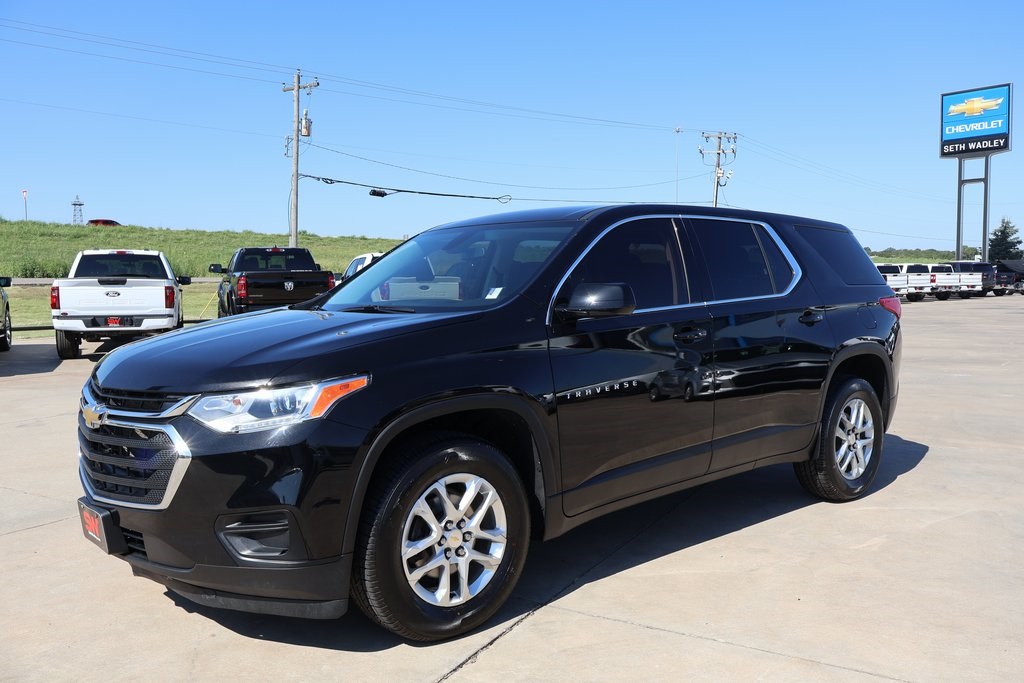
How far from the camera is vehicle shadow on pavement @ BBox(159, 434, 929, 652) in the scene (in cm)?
373

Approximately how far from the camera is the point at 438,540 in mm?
3518

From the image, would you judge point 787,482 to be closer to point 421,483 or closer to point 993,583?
point 993,583

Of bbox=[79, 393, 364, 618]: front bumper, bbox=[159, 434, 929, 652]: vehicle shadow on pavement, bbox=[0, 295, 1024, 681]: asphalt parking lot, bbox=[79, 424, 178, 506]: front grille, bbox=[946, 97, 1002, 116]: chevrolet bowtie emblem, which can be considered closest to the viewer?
bbox=[79, 393, 364, 618]: front bumper

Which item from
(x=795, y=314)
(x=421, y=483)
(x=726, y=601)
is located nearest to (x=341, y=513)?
(x=421, y=483)

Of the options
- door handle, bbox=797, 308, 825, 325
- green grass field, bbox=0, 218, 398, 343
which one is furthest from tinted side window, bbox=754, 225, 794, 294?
green grass field, bbox=0, 218, 398, 343

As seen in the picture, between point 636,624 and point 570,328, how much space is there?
1.29 metres

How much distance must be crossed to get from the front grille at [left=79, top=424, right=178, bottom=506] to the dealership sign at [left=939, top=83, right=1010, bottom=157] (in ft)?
242

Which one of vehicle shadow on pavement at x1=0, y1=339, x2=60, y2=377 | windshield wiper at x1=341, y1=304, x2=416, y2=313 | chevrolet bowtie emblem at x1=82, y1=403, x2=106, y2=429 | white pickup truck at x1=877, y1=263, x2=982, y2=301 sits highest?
white pickup truck at x1=877, y1=263, x2=982, y2=301

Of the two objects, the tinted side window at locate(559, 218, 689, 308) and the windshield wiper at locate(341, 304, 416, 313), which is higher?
the tinted side window at locate(559, 218, 689, 308)

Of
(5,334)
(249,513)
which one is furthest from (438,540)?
(5,334)

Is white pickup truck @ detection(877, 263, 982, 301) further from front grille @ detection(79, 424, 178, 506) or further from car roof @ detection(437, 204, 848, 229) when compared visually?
front grille @ detection(79, 424, 178, 506)

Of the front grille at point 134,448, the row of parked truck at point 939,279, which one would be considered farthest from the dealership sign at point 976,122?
the front grille at point 134,448

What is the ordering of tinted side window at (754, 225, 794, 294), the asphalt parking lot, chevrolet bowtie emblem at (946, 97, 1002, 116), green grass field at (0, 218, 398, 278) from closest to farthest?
1. the asphalt parking lot
2. tinted side window at (754, 225, 794, 294)
3. green grass field at (0, 218, 398, 278)
4. chevrolet bowtie emblem at (946, 97, 1002, 116)

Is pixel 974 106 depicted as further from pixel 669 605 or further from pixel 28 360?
pixel 669 605
